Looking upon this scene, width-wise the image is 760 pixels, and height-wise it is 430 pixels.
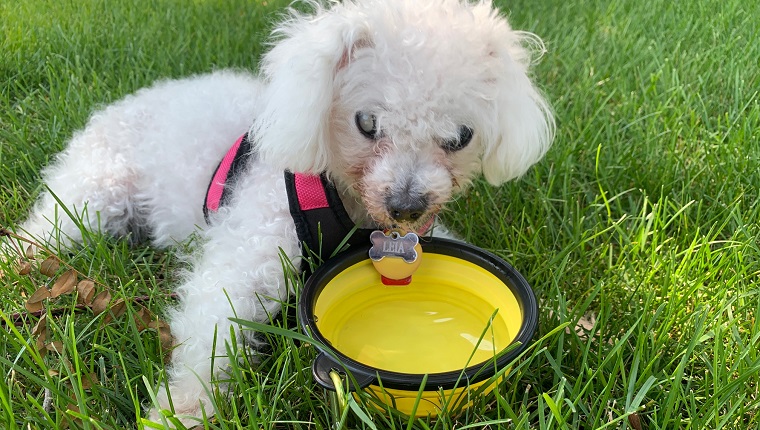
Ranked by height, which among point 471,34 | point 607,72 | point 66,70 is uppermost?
point 471,34

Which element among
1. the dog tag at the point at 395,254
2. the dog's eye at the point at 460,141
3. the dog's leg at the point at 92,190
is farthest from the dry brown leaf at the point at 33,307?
the dog's eye at the point at 460,141

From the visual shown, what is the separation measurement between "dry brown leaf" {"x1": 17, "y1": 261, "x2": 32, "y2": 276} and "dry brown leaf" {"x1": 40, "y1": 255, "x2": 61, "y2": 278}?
5cm

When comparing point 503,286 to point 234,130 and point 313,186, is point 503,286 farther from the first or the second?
point 234,130

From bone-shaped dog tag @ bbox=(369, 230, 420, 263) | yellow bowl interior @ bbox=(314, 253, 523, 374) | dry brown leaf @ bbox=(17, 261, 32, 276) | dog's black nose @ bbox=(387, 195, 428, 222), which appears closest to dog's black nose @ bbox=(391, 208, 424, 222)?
dog's black nose @ bbox=(387, 195, 428, 222)

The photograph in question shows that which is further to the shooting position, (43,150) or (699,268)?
Result: (43,150)

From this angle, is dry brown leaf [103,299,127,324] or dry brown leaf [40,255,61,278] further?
dry brown leaf [40,255,61,278]

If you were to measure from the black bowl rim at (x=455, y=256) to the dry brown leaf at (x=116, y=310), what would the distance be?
670 mm

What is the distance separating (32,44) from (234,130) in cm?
219

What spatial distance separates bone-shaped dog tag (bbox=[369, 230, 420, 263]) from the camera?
1927 millimetres

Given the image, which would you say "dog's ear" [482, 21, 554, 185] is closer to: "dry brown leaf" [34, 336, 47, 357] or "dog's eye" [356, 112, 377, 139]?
"dog's eye" [356, 112, 377, 139]

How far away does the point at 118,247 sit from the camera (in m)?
2.49

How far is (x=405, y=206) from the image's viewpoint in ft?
5.78

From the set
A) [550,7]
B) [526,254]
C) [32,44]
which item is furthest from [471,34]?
[550,7]

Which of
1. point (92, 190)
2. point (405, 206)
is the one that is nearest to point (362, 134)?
point (405, 206)
